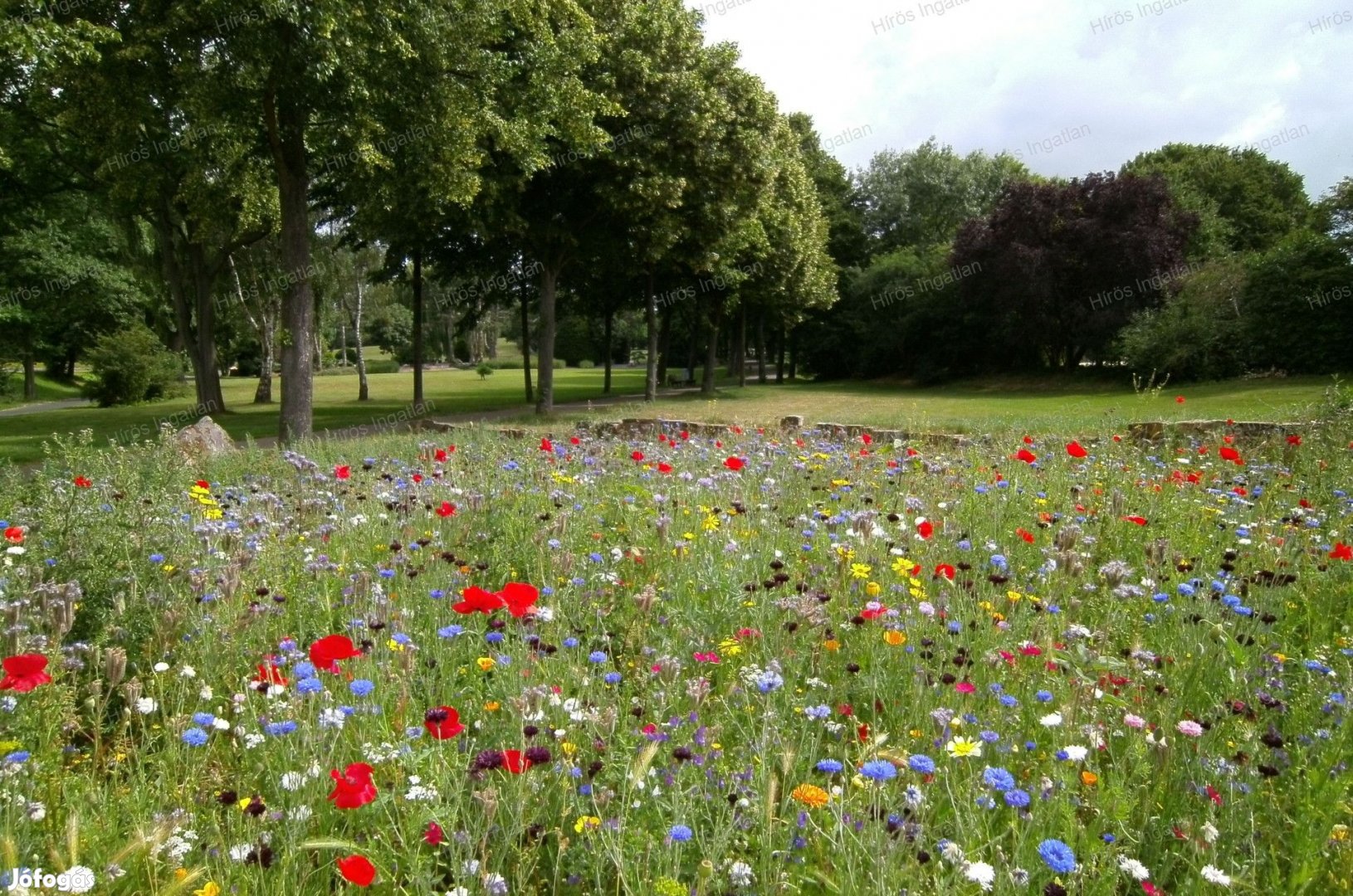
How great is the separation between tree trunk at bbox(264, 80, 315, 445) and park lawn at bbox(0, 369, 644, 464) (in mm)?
1509

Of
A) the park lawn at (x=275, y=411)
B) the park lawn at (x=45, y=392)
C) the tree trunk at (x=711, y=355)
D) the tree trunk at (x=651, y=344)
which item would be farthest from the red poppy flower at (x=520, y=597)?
the park lawn at (x=45, y=392)

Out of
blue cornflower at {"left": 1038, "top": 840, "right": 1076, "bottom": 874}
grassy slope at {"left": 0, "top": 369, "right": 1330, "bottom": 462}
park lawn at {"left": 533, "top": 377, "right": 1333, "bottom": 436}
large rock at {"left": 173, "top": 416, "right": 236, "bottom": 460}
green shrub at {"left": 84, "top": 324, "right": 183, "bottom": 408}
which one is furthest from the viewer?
green shrub at {"left": 84, "top": 324, "right": 183, "bottom": 408}

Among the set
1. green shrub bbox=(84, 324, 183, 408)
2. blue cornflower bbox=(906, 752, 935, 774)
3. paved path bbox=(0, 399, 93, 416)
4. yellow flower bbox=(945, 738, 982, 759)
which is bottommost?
paved path bbox=(0, 399, 93, 416)

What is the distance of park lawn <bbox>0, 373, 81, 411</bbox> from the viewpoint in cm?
4016

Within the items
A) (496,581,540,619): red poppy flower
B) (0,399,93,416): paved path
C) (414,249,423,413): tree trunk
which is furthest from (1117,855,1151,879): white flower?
(0,399,93,416): paved path

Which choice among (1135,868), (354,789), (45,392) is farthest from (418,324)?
(45,392)

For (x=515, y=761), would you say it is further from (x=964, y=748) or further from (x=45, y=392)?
(x=45, y=392)

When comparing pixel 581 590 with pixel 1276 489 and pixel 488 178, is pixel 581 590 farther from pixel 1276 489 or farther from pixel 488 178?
pixel 488 178

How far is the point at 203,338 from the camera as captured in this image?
83.4 feet

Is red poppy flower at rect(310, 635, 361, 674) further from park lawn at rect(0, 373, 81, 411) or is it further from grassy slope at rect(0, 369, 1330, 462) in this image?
park lawn at rect(0, 373, 81, 411)

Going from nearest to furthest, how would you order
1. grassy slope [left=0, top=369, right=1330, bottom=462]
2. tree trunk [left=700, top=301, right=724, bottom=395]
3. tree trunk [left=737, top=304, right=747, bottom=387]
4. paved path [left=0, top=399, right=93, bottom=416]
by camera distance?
grassy slope [left=0, top=369, right=1330, bottom=462] < tree trunk [left=700, top=301, right=724, bottom=395] < paved path [left=0, top=399, right=93, bottom=416] < tree trunk [left=737, top=304, right=747, bottom=387]

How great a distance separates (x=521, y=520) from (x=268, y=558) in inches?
58.1

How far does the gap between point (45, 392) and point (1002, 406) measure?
1962 inches

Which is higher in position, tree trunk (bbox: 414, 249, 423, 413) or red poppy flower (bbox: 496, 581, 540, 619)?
tree trunk (bbox: 414, 249, 423, 413)
